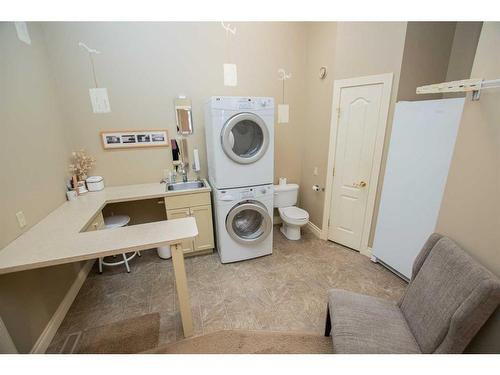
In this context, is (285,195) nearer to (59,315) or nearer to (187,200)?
(187,200)

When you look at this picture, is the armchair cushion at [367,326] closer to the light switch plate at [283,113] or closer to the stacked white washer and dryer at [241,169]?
the stacked white washer and dryer at [241,169]

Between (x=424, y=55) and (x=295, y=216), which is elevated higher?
(x=424, y=55)

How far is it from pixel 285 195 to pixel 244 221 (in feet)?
2.52

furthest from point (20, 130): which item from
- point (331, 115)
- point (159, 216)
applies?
point (331, 115)

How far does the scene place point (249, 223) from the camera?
277 cm

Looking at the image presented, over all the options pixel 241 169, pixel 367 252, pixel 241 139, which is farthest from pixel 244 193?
pixel 367 252

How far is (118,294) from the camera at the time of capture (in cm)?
217

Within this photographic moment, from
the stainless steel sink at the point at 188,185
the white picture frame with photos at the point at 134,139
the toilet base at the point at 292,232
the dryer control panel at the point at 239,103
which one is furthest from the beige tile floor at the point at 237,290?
the dryer control panel at the point at 239,103

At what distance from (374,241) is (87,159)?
11.5ft

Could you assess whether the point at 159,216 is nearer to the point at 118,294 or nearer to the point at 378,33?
the point at 118,294

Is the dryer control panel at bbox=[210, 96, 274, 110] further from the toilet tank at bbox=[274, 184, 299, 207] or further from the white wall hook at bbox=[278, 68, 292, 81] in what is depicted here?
the toilet tank at bbox=[274, 184, 299, 207]

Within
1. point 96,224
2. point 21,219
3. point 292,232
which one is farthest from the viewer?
point 292,232

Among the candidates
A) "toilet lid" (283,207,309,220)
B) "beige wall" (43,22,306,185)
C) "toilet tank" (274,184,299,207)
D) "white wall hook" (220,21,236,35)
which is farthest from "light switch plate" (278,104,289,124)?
"toilet lid" (283,207,309,220)

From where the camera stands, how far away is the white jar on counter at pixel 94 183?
2.47 m
